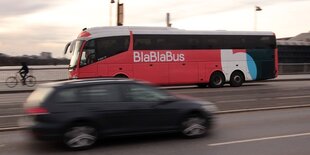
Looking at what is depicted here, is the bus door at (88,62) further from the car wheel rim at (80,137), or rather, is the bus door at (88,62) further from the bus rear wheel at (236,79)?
the car wheel rim at (80,137)

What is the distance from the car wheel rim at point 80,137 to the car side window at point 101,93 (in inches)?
21.9

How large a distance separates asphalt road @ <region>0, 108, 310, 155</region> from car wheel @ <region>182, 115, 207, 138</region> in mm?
161

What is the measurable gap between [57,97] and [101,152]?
124cm

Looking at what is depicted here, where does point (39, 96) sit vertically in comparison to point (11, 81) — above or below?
above

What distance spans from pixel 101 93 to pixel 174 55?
16760 millimetres

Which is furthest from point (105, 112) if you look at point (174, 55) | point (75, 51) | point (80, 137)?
point (174, 55)

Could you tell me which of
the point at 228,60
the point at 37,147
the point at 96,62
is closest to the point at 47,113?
the point at 37,147

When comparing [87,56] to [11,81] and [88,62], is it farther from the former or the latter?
[11,81]

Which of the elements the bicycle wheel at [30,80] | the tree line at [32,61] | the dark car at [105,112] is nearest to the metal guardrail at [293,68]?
the tree line at [32,61]

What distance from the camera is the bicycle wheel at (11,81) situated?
27.7 metres

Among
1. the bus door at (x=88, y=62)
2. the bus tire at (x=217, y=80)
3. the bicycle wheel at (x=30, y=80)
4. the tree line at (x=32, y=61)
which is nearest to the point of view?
the bus door at (x=88, y=62)

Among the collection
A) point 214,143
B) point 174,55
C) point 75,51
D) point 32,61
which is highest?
point 75,51

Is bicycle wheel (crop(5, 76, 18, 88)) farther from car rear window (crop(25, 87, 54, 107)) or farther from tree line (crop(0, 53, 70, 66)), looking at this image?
car rear window (crop(25, 87, 54, 107))

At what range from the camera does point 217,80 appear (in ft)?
85.9
